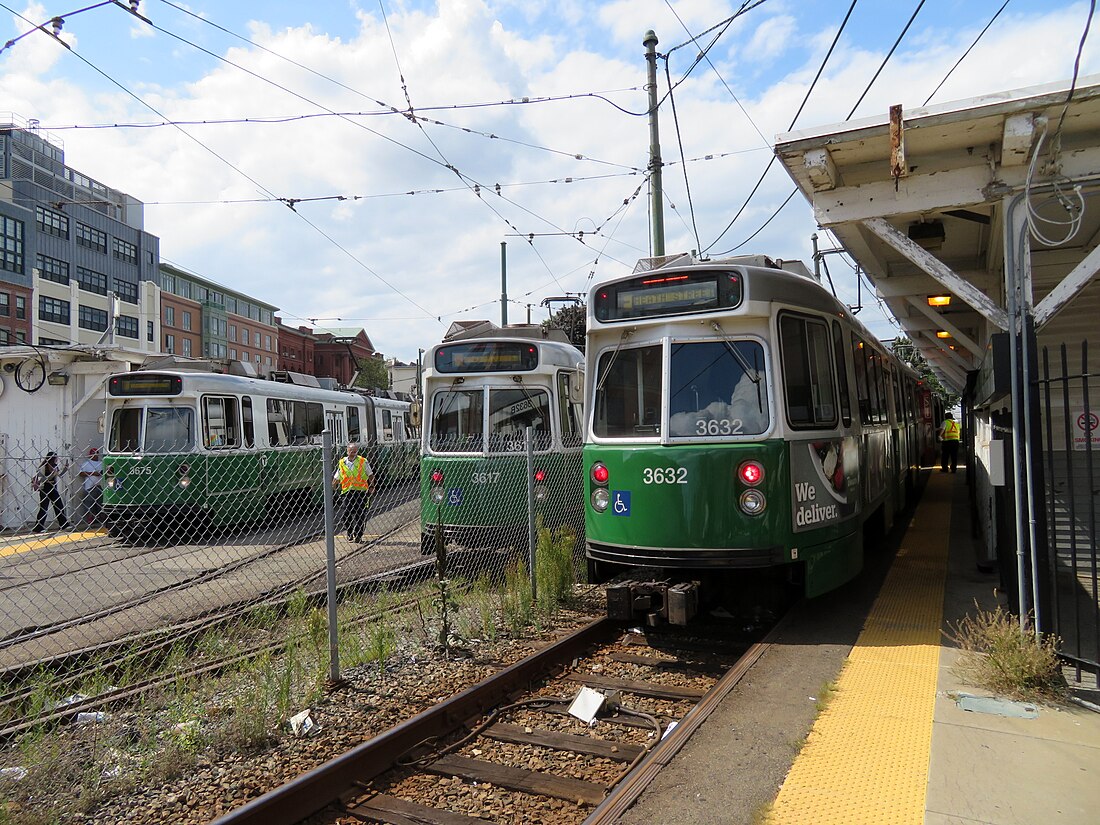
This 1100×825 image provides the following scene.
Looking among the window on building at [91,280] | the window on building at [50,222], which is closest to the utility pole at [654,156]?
the window on building at [50,222]

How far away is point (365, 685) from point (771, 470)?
3422mm

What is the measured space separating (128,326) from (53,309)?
7.01 meters

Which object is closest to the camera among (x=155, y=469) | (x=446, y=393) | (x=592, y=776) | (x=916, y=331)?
(x=592, y=776)

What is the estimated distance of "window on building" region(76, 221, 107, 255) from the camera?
159 ft

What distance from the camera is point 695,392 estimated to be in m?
6.21

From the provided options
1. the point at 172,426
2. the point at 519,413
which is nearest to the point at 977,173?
the point at 519,413

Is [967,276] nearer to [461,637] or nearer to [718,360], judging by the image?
[718,360]

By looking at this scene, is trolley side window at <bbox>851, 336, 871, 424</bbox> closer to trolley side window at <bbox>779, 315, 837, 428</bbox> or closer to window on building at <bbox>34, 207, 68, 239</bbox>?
trolley side window at <bbox>779, 315, 837, 428</bbox>

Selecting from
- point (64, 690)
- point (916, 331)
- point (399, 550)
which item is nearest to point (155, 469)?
point (399, 550)

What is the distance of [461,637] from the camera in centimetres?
648

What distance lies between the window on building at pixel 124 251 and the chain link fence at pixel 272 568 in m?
46.2

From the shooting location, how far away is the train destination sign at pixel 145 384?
13773mm

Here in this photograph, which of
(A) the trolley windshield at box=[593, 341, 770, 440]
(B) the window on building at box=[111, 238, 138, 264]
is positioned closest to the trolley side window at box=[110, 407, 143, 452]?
→ (A) the trolley windshield at box=[593, 341, 770, 440]

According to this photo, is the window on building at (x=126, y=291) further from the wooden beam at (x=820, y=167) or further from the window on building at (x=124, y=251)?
the wooden beam at (x=820, y=167)
